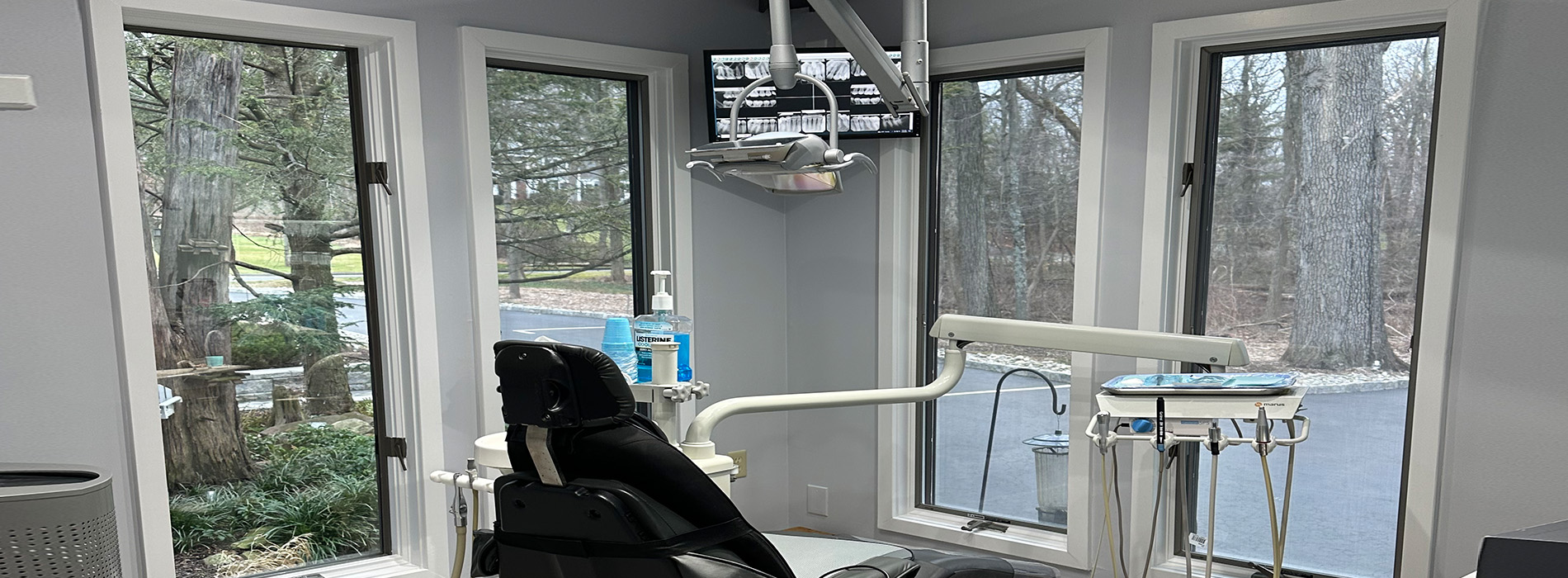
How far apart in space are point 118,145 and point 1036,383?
2.54 metres

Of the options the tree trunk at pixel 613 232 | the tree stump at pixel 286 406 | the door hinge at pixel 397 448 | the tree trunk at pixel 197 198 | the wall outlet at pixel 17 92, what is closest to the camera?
the wall outlet at pixel 17 92

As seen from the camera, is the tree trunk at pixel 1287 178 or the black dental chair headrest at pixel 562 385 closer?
the black dental chair headrest at pixel 562 385

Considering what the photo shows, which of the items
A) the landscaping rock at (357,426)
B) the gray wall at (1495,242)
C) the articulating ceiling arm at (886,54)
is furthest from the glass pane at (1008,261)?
the landscaping rock at (357,426)

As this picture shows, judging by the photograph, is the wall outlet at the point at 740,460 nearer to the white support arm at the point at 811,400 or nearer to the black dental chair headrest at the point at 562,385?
the white support arm at the point at 811,400

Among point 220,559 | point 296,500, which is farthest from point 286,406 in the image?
point 220,559

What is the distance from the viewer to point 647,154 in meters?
3.38

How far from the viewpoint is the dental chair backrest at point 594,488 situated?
1476mm

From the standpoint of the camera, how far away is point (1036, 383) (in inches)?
129

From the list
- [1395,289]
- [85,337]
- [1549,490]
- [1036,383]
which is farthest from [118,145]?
[1549,490]

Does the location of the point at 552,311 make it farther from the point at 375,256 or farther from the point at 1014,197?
the point at 1014,197

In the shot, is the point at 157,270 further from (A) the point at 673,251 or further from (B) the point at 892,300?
(B) the point at 892,300

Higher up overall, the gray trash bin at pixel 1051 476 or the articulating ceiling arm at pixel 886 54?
the articulating ceiling arm at pixel 886 54

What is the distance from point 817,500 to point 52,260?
94.3 inches

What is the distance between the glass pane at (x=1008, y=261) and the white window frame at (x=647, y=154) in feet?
2.77
